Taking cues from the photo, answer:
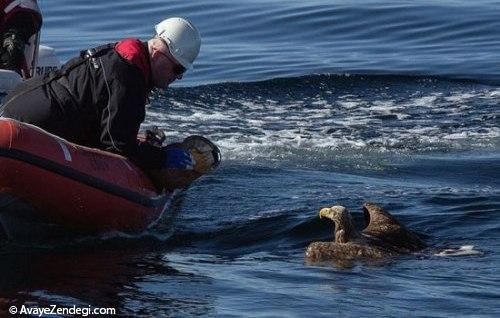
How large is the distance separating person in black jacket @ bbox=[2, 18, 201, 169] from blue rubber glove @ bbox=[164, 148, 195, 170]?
303mm

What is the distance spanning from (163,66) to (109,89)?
1.42 feet

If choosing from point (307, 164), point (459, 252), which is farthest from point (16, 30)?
point (459, 252)

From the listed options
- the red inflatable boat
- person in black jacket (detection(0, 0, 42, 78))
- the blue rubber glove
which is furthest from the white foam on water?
person in black jacket (detection(0, 0, 42, 78))

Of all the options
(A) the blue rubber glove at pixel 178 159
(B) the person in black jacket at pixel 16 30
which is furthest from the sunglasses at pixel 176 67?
(B) the person in black jacket at pixel 16 30

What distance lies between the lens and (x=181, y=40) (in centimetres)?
984

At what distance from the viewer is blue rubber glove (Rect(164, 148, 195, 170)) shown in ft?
33.8

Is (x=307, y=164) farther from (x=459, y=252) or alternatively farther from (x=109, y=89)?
(x=109, y=89)

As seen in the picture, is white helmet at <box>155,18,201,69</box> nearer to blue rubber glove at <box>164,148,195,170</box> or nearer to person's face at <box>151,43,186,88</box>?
person's face at <box>151,43,186,88</box>

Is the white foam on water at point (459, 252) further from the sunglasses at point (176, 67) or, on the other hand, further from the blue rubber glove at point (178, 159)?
the sunglasses at point (176, 67)

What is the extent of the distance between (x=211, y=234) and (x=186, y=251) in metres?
0.47

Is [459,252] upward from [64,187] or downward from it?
downward

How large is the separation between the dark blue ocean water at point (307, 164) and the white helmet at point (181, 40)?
1.39 m

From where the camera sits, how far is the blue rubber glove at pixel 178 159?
33.8 ft

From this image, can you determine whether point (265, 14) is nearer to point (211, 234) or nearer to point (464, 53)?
point (464, 53)
